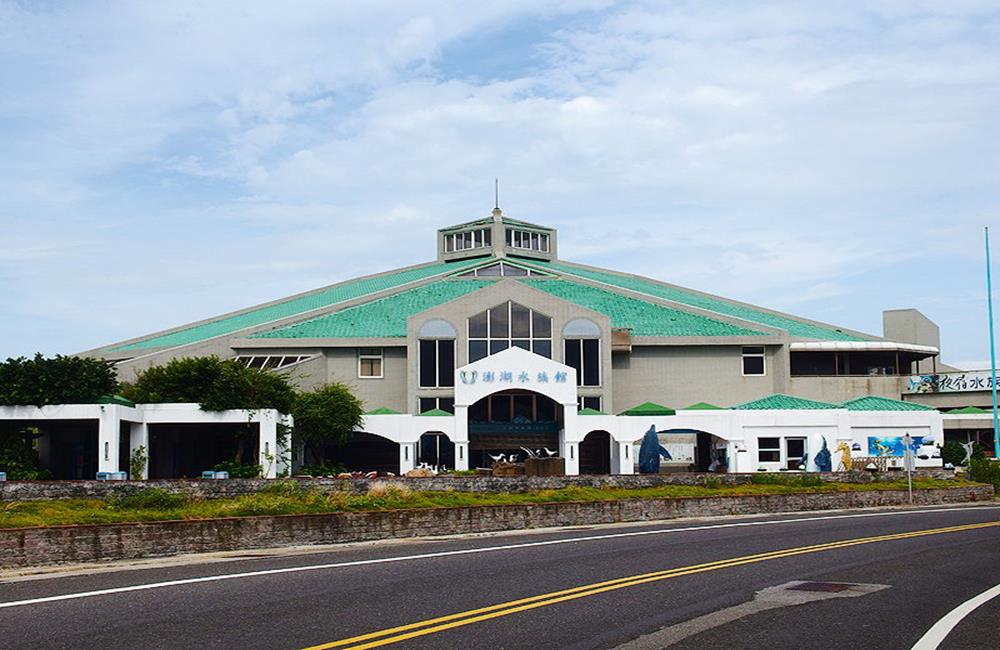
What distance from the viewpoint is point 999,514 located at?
1395 inches

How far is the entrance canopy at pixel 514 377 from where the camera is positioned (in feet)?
176

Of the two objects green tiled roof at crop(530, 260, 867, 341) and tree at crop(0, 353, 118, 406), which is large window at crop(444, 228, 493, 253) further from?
tree at crop(0, 353, 118, 406)

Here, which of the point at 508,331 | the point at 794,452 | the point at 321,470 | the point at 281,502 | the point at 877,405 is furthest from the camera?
the point at 877,405

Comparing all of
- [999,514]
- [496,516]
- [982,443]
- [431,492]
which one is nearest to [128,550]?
[496,516]

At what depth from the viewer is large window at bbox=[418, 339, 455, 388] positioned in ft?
197

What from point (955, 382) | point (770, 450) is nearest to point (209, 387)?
point (770, 450)

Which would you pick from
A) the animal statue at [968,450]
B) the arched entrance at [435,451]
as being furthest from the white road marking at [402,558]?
the animal statue at [968,450]

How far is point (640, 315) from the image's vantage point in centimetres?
Result: 6731

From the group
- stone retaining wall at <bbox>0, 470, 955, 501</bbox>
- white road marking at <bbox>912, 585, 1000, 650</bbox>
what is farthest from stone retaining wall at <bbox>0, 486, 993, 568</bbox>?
white road marking at <bbox>912, 585, 1000, 650</bbox>

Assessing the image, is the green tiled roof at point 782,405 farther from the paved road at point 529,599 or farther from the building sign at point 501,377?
the paved road at point 529,599

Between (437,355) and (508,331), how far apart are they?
3995mm

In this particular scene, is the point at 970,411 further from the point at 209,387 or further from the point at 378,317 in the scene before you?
the point at 209,387

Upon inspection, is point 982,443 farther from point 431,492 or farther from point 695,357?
point 431,492

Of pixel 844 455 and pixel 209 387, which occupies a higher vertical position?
pixel 209 387
